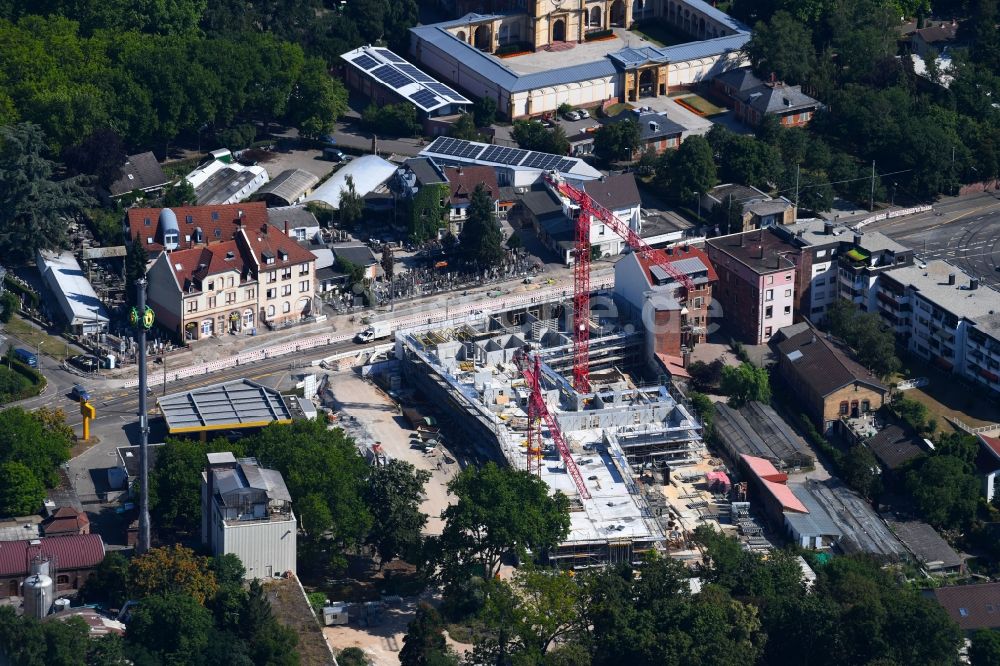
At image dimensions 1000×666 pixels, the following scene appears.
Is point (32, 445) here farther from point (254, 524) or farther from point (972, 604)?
point (972, 604)

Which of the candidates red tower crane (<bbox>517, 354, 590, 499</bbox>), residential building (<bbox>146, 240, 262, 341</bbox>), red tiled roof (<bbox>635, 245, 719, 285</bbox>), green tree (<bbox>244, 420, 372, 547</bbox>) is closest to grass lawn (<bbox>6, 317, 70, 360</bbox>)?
residential building (<bbox>146, 240, 262, 341</bbox>)

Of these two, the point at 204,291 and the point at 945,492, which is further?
the point at 204,291

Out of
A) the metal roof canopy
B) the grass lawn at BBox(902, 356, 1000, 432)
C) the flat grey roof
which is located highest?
the flat grey roof

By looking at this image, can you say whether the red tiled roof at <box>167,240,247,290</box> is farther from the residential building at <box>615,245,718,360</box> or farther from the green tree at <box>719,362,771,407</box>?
the green tree at <box>719,362,771,407</box>

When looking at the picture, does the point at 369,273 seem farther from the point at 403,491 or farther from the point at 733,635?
the point at 733,635

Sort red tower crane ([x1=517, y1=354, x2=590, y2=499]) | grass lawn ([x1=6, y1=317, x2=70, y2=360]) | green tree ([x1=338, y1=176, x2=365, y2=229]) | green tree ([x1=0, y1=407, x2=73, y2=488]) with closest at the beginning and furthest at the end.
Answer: green tree ([x1=0, y1=407, x2=73, y2=488]) → red tower crane ([x1=517, y1=354, x2=590, y2=499]) → grass lawn ([x1=6, y1=317, x2=70, y2=360]) → green tree ([x1=338, y1=176, x2=365, y2=229])

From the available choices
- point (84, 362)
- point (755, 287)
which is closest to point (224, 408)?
point (84, 362)
